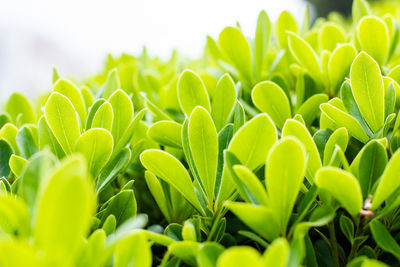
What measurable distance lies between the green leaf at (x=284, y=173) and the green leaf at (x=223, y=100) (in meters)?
0.30

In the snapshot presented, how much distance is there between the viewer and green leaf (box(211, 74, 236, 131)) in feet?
2.69

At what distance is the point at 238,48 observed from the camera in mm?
986

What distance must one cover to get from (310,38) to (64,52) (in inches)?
411

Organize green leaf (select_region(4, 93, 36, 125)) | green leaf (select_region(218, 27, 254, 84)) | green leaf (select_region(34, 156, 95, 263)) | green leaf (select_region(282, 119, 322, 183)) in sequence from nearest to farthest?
green leaf (select_region(34, 156, 95, 263)) < green leaf (select_region(282, 119, 322, 183)) < green leaf (select_region(218, 27, 254, 84)) < green leaf (select_region(4, 93, 36, 125))

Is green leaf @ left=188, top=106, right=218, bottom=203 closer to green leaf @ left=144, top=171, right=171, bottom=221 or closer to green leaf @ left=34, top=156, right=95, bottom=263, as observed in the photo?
green leaf @ left=144, top=171, right=171, bottom=221

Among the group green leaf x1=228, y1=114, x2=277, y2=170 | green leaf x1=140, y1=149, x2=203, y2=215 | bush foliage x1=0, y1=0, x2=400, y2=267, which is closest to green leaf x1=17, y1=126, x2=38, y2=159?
bush foliage x1=0, y1=0, x2=400, y2=267

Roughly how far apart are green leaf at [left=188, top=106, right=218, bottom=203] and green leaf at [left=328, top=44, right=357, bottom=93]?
1.25 ft

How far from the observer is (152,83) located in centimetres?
122

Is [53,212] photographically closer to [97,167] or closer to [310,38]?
[97,167]

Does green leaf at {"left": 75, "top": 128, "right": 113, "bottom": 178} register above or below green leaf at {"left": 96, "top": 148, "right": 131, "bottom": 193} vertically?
above

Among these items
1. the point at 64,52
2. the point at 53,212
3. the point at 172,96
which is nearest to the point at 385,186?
the point at 53,212

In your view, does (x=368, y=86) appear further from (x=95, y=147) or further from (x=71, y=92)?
(x=71, y=92)

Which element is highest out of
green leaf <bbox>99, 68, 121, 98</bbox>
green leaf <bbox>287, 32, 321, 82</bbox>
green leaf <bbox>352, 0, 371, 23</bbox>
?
green leaf <bbox>352, 0, 371, 23</bbox>

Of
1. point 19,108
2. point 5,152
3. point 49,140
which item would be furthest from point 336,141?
point 19,108
